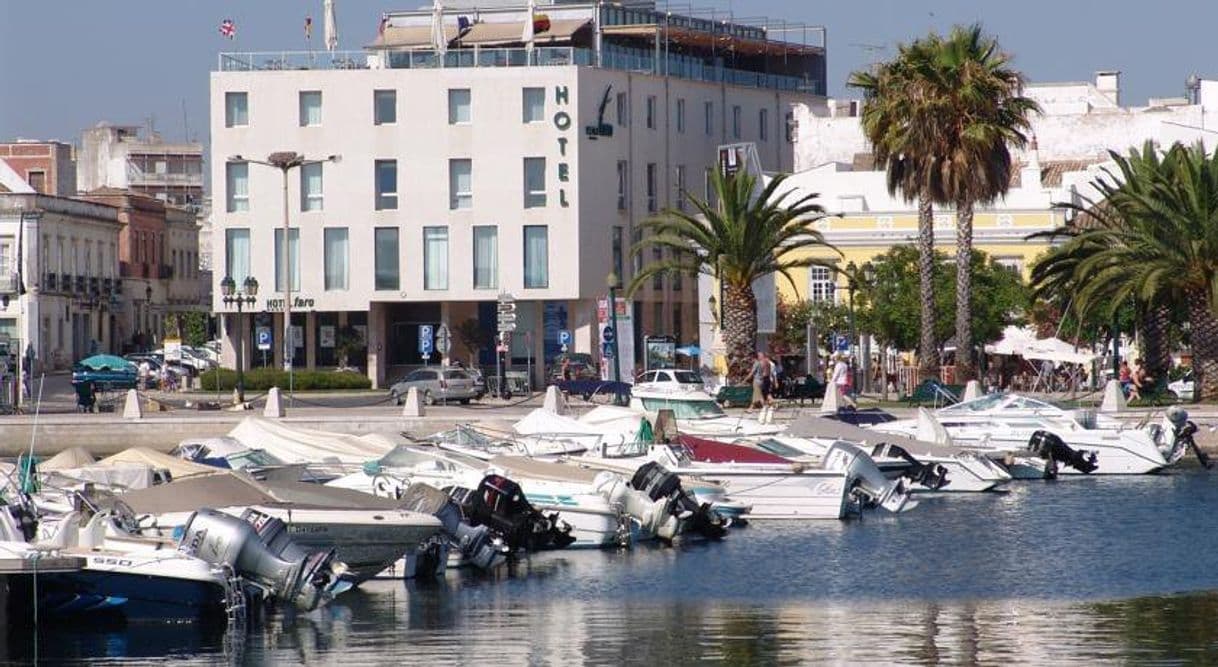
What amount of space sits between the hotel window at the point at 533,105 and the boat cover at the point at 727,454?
168ft

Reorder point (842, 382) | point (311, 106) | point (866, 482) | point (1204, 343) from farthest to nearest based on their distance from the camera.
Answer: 1. point (311, 106)
2. point (842, 382)
3. point (1204, 343)
4. point (866, 482)

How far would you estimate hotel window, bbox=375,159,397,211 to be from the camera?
321 ft

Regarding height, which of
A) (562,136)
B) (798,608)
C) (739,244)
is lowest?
(798,608)

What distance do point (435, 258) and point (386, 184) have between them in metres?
3.52

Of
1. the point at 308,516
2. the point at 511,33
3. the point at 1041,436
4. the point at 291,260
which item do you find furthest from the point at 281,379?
the point at 308,516

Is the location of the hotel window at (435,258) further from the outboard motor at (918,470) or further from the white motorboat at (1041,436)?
the outboard motor at (918,470)

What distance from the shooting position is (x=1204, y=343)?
6538cm

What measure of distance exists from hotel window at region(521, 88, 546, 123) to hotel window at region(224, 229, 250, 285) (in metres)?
12.0

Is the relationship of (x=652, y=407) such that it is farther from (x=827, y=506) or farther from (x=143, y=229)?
(x=143, y=229)

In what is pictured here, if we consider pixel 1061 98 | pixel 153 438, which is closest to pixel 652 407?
pixel 153 438

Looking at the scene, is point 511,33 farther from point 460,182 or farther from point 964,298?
point 964,298

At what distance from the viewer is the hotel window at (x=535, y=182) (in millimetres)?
97625

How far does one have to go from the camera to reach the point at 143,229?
5261 inches

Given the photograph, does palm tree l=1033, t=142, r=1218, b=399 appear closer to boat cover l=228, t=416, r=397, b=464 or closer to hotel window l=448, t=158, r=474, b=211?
boat cover l=228, t=416, r=397, b=464
